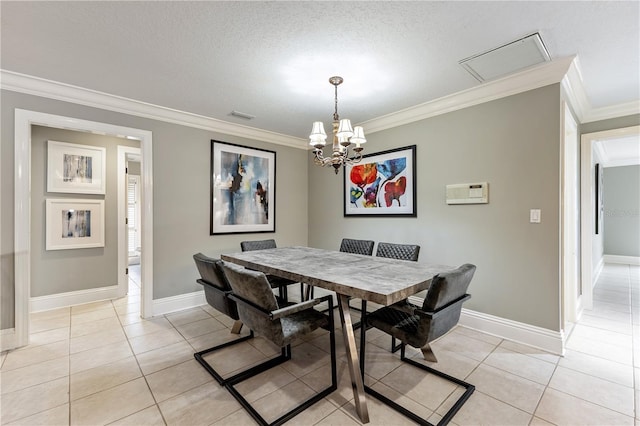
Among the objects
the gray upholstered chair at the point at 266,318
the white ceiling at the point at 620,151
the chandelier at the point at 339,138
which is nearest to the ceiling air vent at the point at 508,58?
the chandelier at the point at 339,138

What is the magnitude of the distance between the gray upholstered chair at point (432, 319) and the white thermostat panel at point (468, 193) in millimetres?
1361

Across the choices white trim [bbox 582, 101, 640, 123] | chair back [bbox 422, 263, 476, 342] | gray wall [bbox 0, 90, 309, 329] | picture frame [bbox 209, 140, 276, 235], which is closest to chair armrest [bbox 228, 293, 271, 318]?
chair back [bbox 422, 263, 476, 342]

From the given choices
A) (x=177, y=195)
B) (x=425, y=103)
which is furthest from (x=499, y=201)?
(x=177, y=195)

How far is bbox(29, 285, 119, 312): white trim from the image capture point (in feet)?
11.4

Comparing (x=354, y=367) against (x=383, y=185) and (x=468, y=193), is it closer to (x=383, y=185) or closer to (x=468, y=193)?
(x=468, y=193)

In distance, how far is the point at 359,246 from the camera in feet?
11.3

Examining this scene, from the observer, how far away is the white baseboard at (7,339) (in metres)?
2.50

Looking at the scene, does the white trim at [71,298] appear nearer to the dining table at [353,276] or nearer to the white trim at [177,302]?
the white trim at [177,302]

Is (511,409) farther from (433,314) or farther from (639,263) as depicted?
(639,263)

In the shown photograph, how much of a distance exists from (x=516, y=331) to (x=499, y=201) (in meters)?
1.27

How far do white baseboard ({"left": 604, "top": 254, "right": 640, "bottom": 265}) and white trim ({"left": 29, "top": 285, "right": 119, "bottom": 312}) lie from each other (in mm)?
10515

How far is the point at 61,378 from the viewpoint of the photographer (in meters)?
2.08

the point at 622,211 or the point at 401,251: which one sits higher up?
the point at 622,211

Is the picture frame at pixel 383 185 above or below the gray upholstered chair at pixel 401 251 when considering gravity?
above
